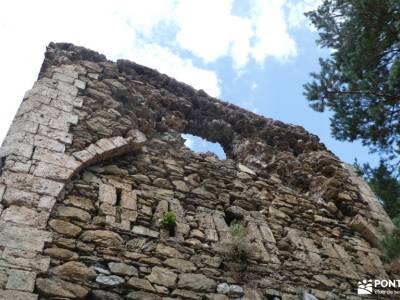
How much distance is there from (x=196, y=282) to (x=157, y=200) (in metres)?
1.16

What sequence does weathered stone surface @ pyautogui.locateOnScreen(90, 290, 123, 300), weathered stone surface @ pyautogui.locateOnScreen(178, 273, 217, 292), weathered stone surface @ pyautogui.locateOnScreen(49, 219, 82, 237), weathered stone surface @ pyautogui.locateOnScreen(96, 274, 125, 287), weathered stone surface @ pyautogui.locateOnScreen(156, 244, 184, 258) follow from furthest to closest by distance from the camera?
weathered stone surface @ pyautogui.locateOnScreen(156, 244, 184, 258) → weathered stone surface @ pyautogui.locateOnScreen(178, 273, 217, 292) → weathered stone surface @ pyautogui.locateOnScreen(49, 219, 82, 237) → weathered stone surface @ pyautogui.locateOnScreen(96, 274, 125, 287) → weathered stone surface @ pyautogui.locateOnScreen(90, 290, 123, 300)

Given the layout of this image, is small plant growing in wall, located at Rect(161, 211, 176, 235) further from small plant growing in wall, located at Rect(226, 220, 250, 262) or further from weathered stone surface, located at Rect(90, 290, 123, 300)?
weathered stone surface, located at Rect(90, 290, 123, 300)

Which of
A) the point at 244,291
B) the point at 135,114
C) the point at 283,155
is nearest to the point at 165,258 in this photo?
the point at 244,291

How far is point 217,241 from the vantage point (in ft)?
15.8

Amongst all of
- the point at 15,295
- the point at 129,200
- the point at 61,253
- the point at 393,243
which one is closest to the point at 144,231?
the point at 129,200

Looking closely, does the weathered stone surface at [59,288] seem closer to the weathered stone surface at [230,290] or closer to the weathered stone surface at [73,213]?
the weathered stone surface at [73,213]

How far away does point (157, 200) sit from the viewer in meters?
4.99

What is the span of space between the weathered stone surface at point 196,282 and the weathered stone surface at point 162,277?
0.08 m

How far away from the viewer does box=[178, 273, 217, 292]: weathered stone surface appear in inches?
161

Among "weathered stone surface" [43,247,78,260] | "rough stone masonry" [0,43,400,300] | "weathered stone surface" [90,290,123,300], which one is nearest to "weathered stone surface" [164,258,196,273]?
"rough stone masonry" [0,43,400,300]

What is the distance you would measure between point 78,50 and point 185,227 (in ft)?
11.1

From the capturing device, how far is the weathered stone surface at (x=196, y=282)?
161 inches

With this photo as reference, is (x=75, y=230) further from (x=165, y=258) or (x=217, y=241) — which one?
(x=217, y=241)

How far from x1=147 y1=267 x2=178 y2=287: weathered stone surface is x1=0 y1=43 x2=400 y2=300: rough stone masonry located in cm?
1
